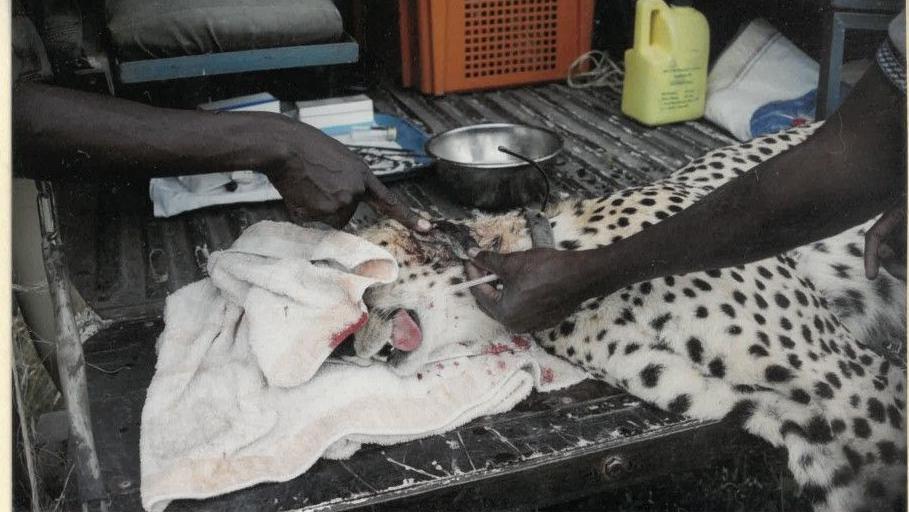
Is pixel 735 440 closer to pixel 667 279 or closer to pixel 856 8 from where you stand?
pixel 667 279

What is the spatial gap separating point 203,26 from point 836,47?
2.09 metres

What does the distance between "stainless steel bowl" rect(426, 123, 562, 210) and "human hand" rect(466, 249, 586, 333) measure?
0.93 meters

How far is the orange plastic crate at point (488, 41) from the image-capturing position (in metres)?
3.85

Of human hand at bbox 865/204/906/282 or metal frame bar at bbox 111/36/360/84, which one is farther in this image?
metal frame bar at bbox 111/36/360/84

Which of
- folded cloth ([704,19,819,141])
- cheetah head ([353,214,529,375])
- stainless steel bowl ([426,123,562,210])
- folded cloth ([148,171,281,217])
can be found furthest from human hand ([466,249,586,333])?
folded cloth ([704,19,819,141])

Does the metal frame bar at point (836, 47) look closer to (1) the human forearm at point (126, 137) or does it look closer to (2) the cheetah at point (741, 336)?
(2) the cheetah at point (741, 336)

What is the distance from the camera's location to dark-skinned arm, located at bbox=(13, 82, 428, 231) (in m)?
1.63

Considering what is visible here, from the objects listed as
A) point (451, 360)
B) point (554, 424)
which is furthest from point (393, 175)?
point (554, 424)

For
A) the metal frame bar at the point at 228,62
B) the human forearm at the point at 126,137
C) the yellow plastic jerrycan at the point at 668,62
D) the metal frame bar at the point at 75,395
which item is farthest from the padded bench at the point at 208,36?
the metal frame bar at the point at 75,395

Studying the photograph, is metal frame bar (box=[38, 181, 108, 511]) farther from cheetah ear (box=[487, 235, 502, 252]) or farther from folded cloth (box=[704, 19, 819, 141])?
folded cloth (box=[704, 19, 819, 141])

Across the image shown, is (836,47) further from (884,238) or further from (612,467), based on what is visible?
(612,467)

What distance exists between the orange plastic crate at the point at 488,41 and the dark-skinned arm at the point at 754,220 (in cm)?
228

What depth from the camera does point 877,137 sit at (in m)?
1.36

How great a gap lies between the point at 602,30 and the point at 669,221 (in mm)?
2897
